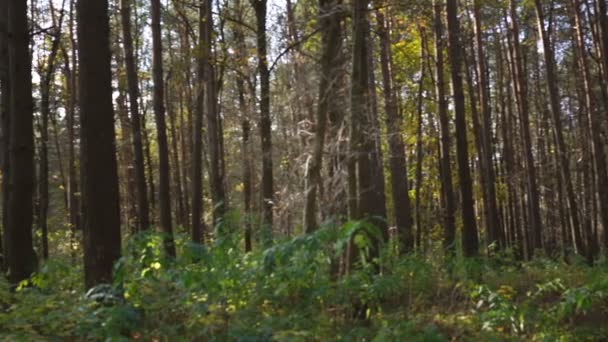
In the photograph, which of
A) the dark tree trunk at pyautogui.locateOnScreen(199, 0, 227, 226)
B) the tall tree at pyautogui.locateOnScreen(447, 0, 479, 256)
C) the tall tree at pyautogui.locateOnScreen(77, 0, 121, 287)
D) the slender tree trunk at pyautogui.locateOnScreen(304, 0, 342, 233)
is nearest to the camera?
the tall tree at pyautogui.locateOnScreen(77, 0, 121, 287)

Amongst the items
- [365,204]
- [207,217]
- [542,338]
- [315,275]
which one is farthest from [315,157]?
[207,217]

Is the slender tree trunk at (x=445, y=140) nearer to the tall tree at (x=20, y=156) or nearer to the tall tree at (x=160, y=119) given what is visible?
the tall tree at (x=160, y=119)

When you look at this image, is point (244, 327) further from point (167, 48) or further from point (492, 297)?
point (167, 48)

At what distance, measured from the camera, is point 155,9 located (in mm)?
14281

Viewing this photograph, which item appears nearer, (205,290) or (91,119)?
(205,290)

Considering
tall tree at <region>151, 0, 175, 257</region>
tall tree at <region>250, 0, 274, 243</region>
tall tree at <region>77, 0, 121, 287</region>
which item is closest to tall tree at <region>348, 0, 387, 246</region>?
tall tree at <region>77, 0, 121, 287</region>

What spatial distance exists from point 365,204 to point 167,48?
2176cm

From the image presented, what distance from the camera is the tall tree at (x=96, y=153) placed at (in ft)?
21.7

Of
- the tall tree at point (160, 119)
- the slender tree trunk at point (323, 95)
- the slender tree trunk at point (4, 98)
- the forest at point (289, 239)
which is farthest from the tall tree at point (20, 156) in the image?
the tall tree at point (160, 119)

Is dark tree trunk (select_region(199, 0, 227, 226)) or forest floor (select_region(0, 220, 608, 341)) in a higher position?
dark tree trunk (select_region(199, 0, 227, 226))

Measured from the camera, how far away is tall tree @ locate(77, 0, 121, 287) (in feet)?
21.7

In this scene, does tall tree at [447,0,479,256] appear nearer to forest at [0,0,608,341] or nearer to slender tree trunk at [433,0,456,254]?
forest at [0,0,608,341]

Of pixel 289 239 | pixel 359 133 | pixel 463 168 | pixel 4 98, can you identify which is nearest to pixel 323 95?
pixel 359 133

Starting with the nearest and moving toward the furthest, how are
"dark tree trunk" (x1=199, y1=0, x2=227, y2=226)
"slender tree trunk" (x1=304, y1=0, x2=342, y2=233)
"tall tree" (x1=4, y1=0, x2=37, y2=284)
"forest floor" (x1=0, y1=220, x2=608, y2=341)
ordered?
1. "forest floor" (x1=0, y1=220, x2=608, y2=341)
2. "tall tree" (x1=4, y1=0, x2=37, y2=284)
3. "slender tree trunk" (x1=304, y1=0, x2=342, y2=233)
4. "dark tree trunk" (x1=199, y1=0, x2=227, y2=226)
